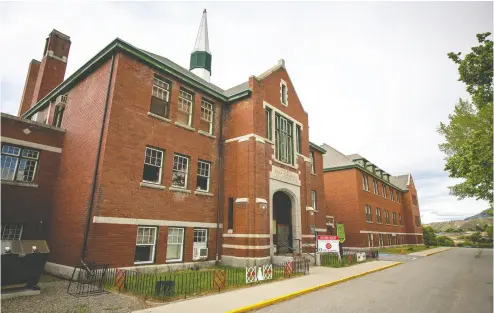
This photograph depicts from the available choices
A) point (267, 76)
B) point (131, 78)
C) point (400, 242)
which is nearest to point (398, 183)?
point (400, 242)

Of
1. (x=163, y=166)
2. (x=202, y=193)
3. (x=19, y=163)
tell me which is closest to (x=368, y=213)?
(x=202, y=193)

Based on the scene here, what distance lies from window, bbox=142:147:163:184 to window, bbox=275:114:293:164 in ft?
27.8

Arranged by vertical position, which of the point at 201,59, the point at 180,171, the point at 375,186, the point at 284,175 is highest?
the point at 201,59

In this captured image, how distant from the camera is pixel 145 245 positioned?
44.1 ft

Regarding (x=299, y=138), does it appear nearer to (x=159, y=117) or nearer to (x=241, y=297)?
(x=159, y=117)

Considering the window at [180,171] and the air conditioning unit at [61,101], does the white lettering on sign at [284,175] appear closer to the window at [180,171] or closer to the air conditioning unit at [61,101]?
the window at [180,171]

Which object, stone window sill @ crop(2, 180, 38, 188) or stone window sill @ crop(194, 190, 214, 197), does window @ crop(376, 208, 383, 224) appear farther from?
stone window sill @ crop(2, 180, 38, 188)

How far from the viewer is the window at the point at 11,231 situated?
41.8 feet

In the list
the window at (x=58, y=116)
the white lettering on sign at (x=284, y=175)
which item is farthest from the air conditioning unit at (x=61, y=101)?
the white lettering on sign at (x=284, y=175)

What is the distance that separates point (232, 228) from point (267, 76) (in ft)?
35.9

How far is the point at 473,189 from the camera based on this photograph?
1819 cm

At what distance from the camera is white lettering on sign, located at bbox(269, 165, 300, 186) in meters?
18.9

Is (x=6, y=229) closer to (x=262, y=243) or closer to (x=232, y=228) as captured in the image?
(x=232, y=228)

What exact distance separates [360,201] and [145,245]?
91.8 ft
